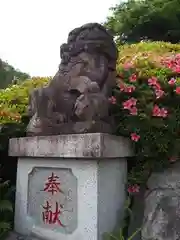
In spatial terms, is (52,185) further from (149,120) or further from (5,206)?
(149,120)

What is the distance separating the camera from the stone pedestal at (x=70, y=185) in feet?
9.22

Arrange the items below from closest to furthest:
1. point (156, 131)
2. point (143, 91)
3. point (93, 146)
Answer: point (93, 146) < point (156, 131) < point (143, 91)

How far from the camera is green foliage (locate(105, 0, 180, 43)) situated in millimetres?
9703

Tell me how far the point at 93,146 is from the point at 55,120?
56 centimetres

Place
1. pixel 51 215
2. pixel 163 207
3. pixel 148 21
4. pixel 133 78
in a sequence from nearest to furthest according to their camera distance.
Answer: pixel 163 207
pixel 51 215
pixel 133 78
pixel 148 21

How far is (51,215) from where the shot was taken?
120 inches

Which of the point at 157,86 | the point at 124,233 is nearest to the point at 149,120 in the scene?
the point at 157,86

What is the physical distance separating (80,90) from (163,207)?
126 cm

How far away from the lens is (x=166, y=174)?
306cm

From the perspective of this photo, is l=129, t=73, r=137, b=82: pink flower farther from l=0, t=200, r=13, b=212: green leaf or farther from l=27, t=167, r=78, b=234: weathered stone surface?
l=0, t=200, r=13, b=212: green leaf

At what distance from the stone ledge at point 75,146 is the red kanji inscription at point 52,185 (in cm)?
21

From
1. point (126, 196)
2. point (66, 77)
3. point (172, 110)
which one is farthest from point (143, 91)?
point (126, 196)

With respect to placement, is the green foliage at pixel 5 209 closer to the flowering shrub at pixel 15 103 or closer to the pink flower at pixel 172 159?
the flowering shrub at pixel 15 103

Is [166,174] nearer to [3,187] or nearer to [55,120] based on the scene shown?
[55,120]
